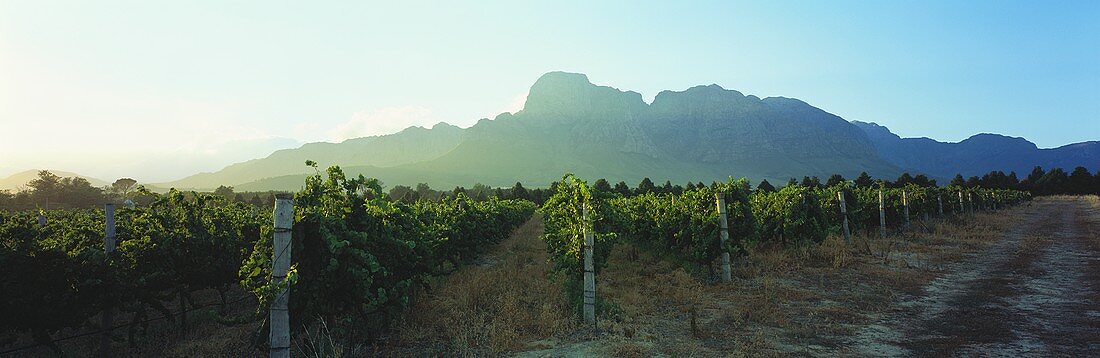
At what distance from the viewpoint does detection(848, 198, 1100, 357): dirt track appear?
287 inches

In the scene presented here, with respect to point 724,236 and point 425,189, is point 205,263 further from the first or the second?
point 425,189

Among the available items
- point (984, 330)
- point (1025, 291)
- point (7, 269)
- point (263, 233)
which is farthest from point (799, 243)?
point (7, 269)

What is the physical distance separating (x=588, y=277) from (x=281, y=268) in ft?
17.1

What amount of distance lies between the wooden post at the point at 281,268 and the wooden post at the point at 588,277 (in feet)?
16.4

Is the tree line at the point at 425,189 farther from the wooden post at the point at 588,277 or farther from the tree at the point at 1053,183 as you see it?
the wooden post at the point at 588,277

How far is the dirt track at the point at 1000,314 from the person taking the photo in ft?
23.9

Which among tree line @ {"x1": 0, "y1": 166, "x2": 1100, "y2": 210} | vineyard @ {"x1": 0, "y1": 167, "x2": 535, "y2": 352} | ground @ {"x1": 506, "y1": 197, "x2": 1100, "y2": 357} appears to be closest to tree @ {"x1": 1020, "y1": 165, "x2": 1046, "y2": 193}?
tree line @ {"x1": 0, "y1": 166, "x2": 1100, "y2": 210}

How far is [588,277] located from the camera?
919cm

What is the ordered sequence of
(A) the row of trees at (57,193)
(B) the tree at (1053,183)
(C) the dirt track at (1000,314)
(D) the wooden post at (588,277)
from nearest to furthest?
1. (C) the dirt track at (1000,314)
2. (D) the wooden post at (588,277)
3. (A) the row of trees at (57,193)
4. (B) the tree at (1053,183)

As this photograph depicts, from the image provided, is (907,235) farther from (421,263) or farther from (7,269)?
(7,269)

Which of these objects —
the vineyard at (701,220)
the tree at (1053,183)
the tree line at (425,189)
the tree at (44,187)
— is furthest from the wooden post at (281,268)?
the tree at (1053,183)

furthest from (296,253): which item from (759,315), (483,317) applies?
(759,315)

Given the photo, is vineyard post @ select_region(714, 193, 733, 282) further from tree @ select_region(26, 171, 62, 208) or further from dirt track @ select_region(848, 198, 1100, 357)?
tree @ select_region(26, 171, 62, 208)

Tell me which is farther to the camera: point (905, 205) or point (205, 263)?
point (905, 205)
